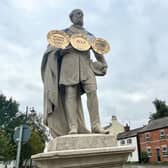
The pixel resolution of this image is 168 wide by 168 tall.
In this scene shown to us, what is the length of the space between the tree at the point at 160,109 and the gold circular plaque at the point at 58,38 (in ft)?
195

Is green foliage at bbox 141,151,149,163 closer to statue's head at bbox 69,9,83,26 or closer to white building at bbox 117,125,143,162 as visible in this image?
white building at bbox 117,125,143,162

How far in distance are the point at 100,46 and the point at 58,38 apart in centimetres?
85

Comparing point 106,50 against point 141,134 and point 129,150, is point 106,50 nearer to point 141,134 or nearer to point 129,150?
point 129,150

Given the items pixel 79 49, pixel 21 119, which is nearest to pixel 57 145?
pixel 79 49

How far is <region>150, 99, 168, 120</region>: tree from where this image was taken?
201 feet

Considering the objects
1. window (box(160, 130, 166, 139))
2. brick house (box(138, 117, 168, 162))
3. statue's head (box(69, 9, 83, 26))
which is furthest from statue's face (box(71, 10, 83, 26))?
window (box(160, 130, 166, 139))

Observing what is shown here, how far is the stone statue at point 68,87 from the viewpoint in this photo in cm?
463

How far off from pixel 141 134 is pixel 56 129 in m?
46.9

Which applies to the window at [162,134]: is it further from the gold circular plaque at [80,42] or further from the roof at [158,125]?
the gold circular plaque at [80,42]

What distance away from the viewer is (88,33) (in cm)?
529

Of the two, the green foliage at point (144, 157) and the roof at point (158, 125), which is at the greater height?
the roof at point (158, 125)

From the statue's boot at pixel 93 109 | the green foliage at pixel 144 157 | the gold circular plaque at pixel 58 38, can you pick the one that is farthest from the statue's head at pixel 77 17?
the green foliage at pixel 144 157

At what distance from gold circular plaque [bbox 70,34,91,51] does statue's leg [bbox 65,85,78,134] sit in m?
0.72

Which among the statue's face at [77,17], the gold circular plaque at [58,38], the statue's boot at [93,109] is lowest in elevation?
the statue's boot at [93,109]
